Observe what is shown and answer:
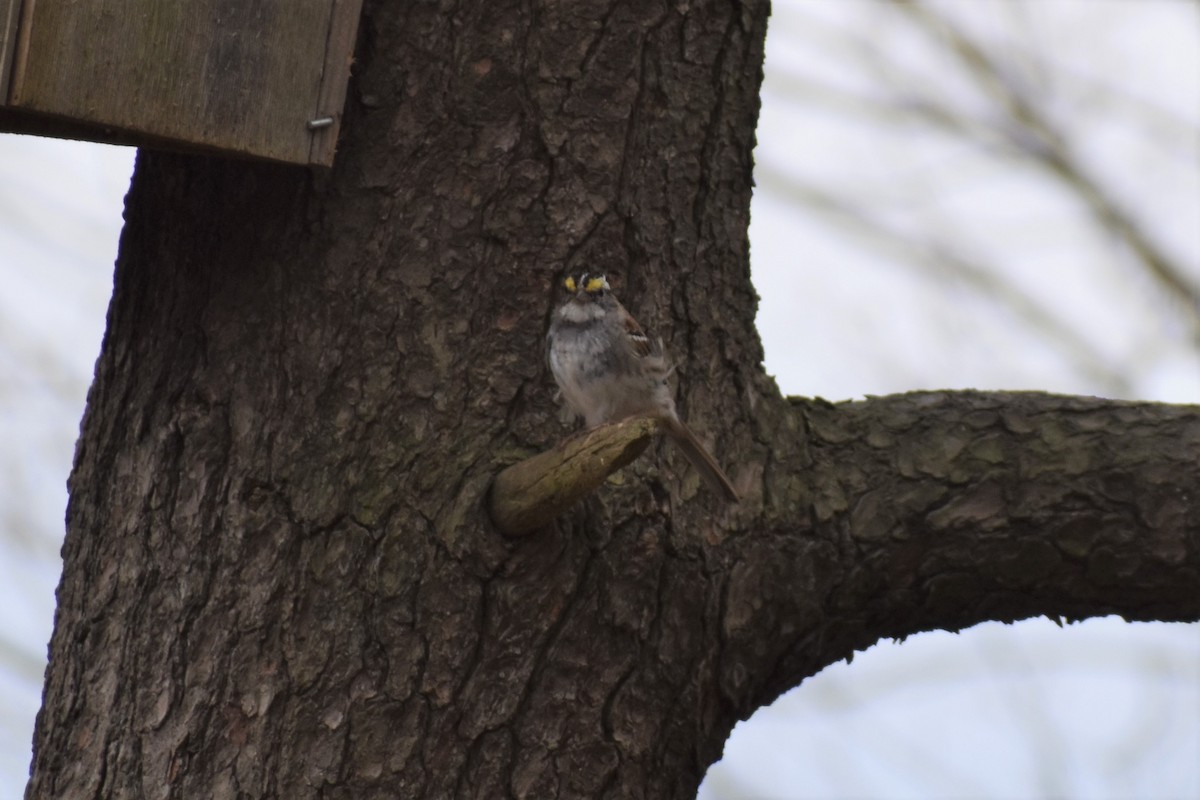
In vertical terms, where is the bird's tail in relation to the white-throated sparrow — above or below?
below

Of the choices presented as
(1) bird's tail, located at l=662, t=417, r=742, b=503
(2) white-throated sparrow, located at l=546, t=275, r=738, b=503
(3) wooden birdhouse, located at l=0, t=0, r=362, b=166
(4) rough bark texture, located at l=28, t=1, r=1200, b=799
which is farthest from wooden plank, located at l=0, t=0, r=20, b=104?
(1) bird's tail, located at l=662, t=417, r=742, b=503

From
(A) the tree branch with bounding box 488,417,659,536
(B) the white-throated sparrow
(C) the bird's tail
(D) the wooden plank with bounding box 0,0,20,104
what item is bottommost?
(A) the tree branch with bounding box 488,417,659,536

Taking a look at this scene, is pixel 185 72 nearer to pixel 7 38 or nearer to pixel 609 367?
pixel 7 38

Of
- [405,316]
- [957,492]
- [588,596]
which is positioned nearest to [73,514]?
[405,316]

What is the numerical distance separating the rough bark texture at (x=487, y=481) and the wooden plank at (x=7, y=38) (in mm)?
543

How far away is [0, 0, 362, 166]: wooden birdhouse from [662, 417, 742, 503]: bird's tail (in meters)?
0.94

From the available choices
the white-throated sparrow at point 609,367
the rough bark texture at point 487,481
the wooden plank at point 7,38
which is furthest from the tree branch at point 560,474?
the wooden plank at point 7,38

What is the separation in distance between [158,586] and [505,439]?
78cm

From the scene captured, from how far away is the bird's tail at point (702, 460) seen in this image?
285 centimetres

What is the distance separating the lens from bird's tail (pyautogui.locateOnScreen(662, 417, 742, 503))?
285 cm

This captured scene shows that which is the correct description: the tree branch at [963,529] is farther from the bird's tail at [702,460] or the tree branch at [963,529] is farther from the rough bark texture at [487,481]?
the bird's tail at [702,460]

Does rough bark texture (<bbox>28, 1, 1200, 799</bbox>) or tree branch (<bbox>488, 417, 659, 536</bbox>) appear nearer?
tree branch (<bbox>488, 417, 659, 536</bbox>)

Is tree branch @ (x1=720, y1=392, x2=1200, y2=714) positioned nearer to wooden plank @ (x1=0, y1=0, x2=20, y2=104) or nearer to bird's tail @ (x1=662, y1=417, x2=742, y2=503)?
bird's tail @ (x1=662, y1=417, x2=742, y2=503)

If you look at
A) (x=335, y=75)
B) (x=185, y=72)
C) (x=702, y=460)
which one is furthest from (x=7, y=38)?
(x=702, y=460)
